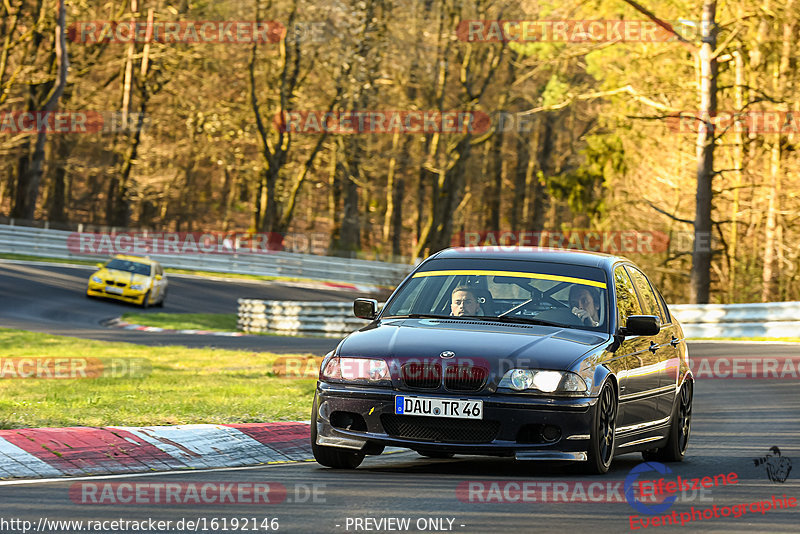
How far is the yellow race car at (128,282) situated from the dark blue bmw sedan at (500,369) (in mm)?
25326

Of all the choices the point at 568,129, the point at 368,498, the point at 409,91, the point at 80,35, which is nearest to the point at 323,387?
the point at 368,498

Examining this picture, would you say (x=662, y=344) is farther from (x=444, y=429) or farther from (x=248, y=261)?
(x=248, y=261)

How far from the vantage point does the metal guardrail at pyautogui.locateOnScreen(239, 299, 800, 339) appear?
2458 centimetres

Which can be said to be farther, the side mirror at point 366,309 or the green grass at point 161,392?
the green grass at point 161,392

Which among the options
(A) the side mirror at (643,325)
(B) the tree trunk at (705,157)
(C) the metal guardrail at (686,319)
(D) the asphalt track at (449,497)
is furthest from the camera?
(B) the tree trunk at (705,157)

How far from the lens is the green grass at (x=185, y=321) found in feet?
96.9

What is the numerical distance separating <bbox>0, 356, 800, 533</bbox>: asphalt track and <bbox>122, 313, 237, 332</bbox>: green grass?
20.6 m

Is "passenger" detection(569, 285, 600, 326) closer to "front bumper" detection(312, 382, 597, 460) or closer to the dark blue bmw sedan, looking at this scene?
the dark blue bmw sedan

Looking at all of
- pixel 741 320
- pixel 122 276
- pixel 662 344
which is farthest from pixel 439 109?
pixel 662 344

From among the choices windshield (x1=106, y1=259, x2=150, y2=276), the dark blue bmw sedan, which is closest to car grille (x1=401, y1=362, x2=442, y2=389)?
the dark blue bmw sedan

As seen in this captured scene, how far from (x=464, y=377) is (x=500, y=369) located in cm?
23

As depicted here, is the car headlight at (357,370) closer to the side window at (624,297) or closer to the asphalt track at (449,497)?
the asphalt track at (449,497)

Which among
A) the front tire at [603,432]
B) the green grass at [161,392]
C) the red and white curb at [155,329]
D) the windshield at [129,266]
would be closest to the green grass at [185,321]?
the red and white curb at [155,329]

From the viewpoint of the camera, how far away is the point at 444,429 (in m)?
7.65
